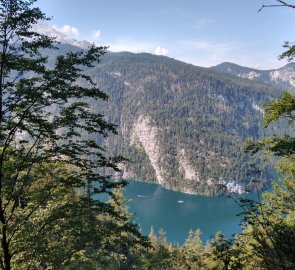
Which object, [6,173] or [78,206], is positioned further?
[78,206]

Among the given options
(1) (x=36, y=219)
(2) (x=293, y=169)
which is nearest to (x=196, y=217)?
(2) (x=293, y=169)

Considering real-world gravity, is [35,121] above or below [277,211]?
above

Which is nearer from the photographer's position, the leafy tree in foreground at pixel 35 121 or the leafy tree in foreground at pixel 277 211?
the leafy tree in foreground at pixel 277 211

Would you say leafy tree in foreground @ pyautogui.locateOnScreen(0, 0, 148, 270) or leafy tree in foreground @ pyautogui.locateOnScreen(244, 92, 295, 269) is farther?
leafy tree in foreground @ pyautogui.locateOnScreen(0, 0, 148, 270)

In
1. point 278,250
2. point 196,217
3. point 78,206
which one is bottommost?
point 196,217

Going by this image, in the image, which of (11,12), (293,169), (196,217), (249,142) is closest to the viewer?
(11,12)

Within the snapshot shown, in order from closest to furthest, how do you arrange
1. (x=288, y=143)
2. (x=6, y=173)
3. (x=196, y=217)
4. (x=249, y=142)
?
(x=6, y=173) < (x=288, y=143) < (x=249, y=142) < (x=196, y=217)

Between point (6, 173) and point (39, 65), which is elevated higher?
point (39, 65)

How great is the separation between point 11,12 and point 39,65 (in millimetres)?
1756

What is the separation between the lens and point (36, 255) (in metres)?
11.9

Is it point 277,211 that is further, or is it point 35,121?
point 277,211

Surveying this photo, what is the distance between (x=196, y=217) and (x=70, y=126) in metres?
184

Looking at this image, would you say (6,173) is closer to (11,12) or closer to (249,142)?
(11,12)

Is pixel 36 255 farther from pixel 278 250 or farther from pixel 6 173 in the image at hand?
pixel 278 250
